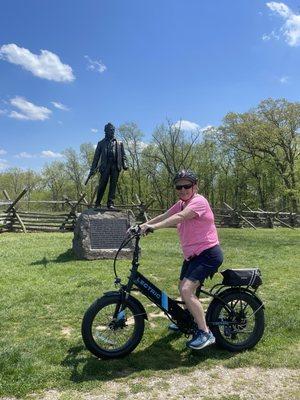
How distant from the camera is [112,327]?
423 cm

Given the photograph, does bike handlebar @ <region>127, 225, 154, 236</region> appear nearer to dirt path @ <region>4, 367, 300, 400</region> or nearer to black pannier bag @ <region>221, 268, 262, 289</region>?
black pannier bag @ <region>221, 268, 262, 289</region>

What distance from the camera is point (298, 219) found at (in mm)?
31188

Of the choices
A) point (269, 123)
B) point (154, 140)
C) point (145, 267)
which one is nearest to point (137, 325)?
point (145, 267)

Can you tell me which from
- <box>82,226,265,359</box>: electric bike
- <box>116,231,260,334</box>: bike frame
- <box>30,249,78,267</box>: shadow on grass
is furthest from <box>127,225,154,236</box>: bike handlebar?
<box>30,249,78,267</box>: shadow on grass

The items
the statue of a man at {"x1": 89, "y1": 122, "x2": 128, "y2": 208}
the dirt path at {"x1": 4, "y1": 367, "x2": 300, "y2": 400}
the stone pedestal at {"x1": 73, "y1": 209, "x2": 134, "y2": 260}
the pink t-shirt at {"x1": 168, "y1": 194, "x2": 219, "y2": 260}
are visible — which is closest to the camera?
the dirt path at {"x1": 4, "y1": 367, "x2": 300, "y2": 400}

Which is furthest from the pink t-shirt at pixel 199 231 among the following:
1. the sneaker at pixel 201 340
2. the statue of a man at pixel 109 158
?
the statue of a man at pixel 109 158

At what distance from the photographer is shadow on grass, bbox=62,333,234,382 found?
12.9 feet

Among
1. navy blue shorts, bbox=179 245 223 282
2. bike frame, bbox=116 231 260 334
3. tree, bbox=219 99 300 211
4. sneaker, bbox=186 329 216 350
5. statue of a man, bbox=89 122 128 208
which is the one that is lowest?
sneaker, bbox=186 329 216 350

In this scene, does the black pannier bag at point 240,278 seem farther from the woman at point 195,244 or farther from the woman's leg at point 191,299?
the woman's leg at point 191,299

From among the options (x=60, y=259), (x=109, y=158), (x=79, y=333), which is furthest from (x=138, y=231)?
(x=109, y=158)

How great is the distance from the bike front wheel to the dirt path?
0.47 metres

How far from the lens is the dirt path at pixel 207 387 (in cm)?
351

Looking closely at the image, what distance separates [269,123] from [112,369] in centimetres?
3621

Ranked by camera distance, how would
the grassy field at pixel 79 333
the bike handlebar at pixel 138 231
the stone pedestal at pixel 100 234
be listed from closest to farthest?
the grassy field at pixel 79 333 < the bike handlebar at pixel 138 231 < the stone pedestal at pixel 100 234
